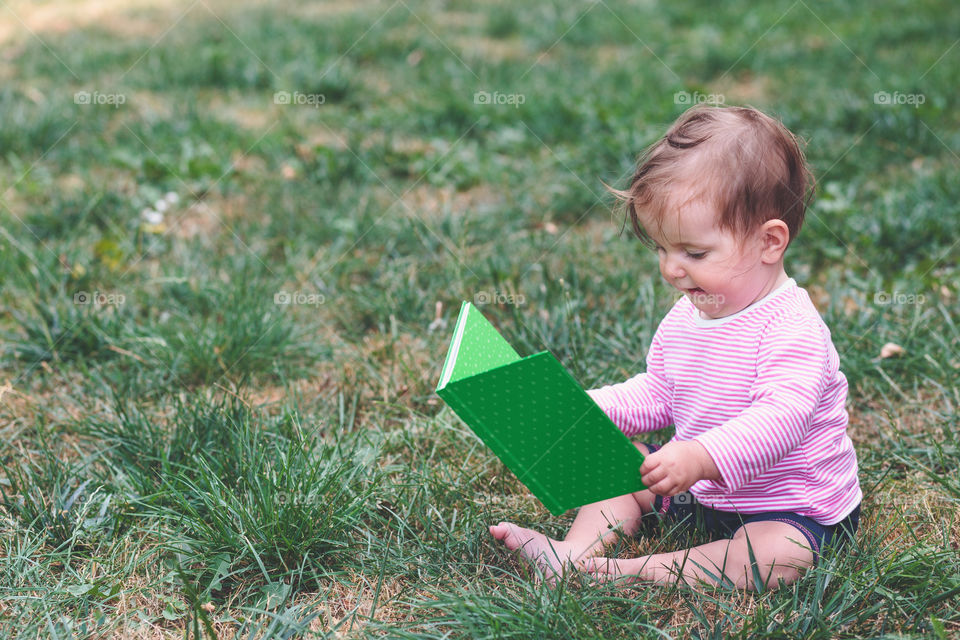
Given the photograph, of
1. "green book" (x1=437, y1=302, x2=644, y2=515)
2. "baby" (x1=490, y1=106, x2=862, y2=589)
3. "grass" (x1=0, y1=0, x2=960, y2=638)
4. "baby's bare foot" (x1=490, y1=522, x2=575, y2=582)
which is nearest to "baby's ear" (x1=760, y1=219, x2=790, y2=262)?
"baby" (x1=490, y1=106, x2=862, y2=589)

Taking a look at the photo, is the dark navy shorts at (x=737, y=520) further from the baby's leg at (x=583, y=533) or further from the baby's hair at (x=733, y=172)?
the baby's hair at (x=733, y=172)

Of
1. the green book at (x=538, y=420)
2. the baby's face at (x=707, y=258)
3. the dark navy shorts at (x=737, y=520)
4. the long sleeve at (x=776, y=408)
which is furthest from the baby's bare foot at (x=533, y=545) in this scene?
the baby's face at (x=707, y=258)

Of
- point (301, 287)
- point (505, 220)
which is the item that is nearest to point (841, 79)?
point (505, 220)

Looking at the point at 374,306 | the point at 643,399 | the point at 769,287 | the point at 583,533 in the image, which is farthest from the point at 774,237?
the point at 374,306

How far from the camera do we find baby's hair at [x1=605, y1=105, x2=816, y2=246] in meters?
1.62

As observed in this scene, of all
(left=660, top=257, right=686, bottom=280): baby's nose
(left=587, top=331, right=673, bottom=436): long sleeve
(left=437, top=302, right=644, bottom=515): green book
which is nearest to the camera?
(left=437, top=302, right=644, bottom=515): green book

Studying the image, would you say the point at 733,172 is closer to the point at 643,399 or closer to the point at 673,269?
the point at 673,269

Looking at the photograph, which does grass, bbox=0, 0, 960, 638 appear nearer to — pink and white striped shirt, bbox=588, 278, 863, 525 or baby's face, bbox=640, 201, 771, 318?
pink and white striped shirt, bbox=588, 278, 863, 525

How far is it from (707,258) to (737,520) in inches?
23.4

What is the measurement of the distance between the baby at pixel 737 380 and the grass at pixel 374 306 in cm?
8

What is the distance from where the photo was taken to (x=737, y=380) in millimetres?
1709

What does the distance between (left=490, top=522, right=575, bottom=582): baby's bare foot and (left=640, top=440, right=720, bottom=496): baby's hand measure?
299 millimetres

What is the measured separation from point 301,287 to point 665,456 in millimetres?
1790

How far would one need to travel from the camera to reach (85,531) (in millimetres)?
1830
